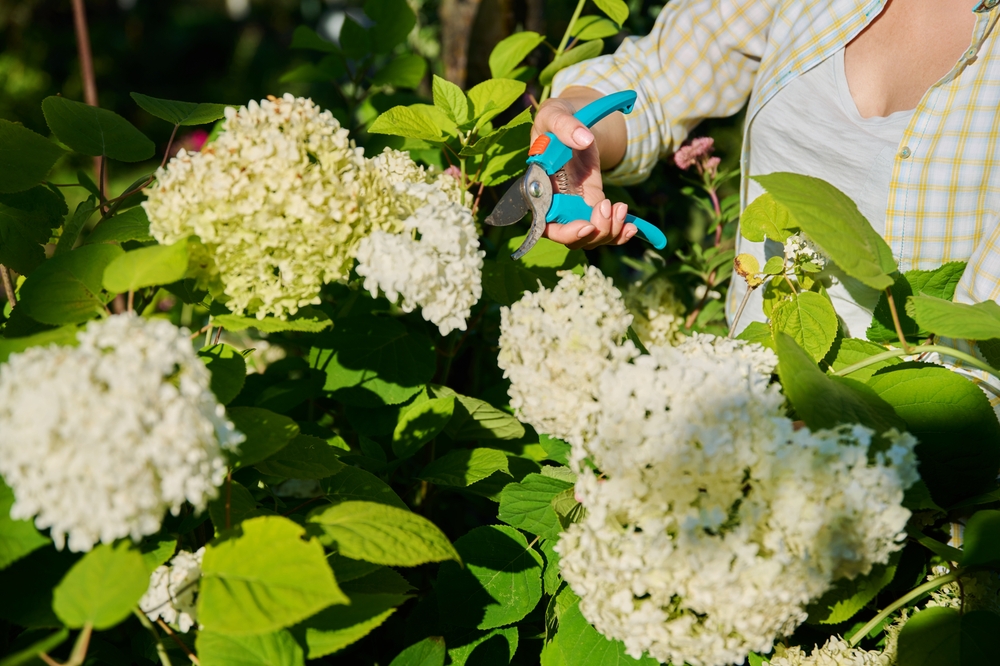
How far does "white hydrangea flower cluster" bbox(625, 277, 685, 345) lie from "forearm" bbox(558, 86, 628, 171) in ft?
1.04

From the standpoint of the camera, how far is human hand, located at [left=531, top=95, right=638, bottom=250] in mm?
1216

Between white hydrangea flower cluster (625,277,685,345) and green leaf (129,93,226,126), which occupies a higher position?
green leaf (129,93,226,126)

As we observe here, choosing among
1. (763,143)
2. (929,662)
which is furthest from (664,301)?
(929,662)

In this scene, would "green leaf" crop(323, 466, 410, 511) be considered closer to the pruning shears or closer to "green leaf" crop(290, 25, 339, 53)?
the pruning shears

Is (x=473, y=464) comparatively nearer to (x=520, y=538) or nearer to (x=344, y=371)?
(x=520, y=538)

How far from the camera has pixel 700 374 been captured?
0.77 m

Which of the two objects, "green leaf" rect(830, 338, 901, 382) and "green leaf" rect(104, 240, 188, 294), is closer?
"green leaf" rect(104, 240, 188, 294)

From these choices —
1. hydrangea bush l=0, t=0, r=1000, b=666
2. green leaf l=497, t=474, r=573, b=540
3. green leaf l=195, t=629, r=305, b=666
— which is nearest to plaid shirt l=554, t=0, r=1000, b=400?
hydrangea bush l=0, t=0, r=1000, b=666

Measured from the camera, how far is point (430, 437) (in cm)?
119

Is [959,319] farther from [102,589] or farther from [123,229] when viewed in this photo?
[123,229]

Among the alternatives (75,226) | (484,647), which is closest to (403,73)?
(75,226)

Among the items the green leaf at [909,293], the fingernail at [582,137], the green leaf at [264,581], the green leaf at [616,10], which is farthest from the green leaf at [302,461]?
the green leaf at [616,10]

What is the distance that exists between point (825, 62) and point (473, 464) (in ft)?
3.42

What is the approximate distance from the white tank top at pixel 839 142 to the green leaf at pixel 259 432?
3.58ft
